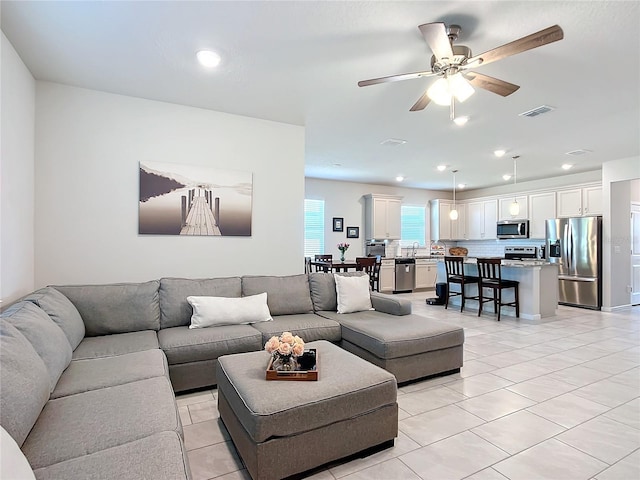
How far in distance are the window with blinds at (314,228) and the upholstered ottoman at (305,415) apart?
214 inches

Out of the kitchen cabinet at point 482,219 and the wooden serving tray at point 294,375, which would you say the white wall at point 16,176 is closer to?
the wooden serving tray at point 294,375

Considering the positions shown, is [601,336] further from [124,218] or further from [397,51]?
[124,218]

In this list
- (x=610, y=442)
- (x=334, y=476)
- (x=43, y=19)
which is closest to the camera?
(x=334, y=476)

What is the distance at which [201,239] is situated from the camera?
147 inches

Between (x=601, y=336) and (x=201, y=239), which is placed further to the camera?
(x=601, y=336)

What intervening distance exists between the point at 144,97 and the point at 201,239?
1.56 meters

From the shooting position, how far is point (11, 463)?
0.90 m

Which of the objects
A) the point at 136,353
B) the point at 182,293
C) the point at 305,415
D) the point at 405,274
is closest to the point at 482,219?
the point at 405,274

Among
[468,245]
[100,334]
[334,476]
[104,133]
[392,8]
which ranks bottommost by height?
[334,476]

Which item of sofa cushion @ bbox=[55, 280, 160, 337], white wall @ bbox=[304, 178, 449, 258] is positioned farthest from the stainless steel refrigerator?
sofa cushion @ bbox=[55, 280, 160, 337]

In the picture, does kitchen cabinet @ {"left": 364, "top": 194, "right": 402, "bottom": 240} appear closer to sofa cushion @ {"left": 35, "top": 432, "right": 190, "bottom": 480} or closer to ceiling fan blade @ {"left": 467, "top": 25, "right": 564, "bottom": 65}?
ceiling fan blade @ {"left": 467, "top": 25, "right": 564, "bottom": 65}

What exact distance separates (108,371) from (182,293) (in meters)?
1.13

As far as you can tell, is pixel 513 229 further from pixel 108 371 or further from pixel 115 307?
pixel 108 371

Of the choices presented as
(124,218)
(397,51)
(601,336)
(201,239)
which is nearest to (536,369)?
(601,336)
